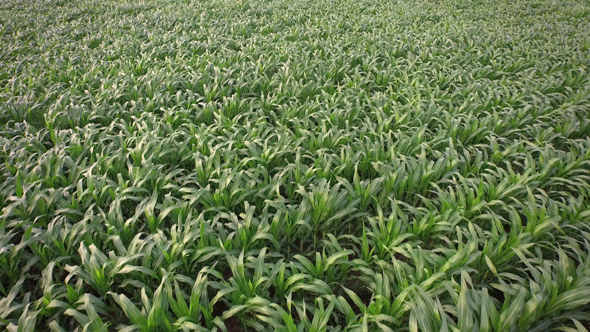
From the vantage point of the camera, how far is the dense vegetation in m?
1.69

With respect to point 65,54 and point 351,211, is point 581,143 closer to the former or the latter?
point 351,211

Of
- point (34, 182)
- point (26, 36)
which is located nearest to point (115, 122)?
point (34, 182)

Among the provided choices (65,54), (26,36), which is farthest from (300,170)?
(26,36)

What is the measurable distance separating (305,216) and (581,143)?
2.75 meters

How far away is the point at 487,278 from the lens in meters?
2.03

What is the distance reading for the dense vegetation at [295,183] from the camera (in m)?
1.69

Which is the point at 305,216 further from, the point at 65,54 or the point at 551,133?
the point at 65,54

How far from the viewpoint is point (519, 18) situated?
7727 mm

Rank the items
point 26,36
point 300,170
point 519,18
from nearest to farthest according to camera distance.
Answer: point 300,170 → point 26,36 → point 519,18

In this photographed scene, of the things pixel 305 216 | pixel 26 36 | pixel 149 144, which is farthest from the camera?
pixel 26 36

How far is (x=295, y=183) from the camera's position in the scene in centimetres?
259

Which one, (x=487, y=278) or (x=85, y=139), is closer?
(x=487, y=278)

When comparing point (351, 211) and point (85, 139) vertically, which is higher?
point (85, 139)

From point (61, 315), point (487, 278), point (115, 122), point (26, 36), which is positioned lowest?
point (487, 278)
